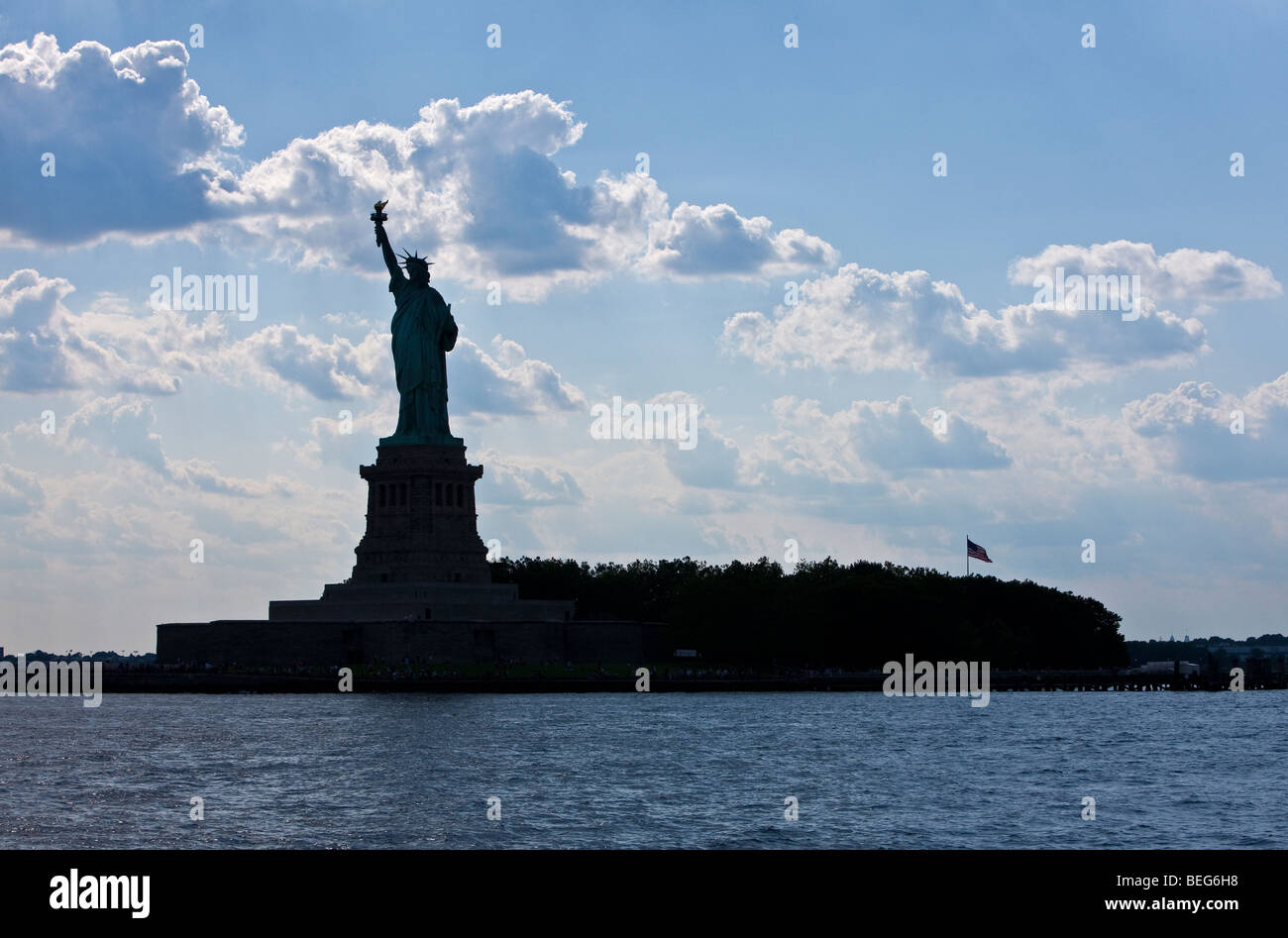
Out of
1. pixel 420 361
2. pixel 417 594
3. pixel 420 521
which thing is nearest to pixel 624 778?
pixel 417 594

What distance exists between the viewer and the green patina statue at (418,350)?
367 feet

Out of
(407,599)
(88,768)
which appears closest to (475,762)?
(88,768)

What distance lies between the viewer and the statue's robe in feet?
367

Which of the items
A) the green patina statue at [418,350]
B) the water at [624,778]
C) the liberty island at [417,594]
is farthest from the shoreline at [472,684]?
the green patina statue at [418,350]

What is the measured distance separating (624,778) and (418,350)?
66465mm

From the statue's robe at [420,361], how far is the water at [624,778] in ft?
94.8

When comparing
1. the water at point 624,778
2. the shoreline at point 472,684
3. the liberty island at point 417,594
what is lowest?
the water at point 624,778

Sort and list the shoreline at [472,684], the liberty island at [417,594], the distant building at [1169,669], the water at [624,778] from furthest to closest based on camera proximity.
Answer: the distant building at [1169,669] < the liberty island at [417,594] < the shoreline at [472,684] < the water at [624,778]

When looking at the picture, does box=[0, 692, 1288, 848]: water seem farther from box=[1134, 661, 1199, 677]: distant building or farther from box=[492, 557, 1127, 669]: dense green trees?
box=[1134, 661, 1199, 677]: distant building

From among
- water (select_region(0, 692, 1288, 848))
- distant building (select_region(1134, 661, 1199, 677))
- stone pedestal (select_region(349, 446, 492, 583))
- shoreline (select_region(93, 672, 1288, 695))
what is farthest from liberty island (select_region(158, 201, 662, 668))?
distant building (select_region(1134, 661, 1199, 677))

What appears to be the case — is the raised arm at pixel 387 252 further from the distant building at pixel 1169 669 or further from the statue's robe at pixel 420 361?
the distant building at pixel 1169 669

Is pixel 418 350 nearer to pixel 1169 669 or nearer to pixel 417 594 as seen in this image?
pixel 417 594
